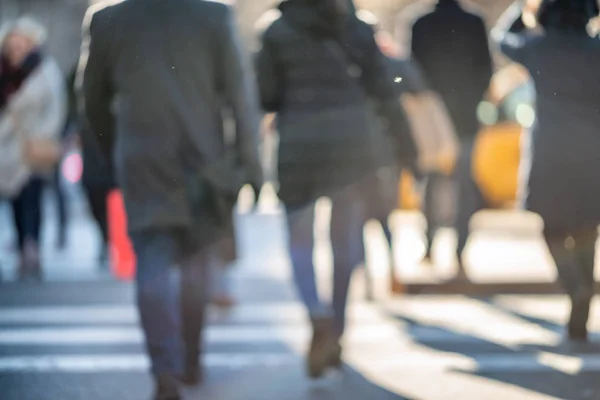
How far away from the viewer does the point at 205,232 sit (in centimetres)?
493

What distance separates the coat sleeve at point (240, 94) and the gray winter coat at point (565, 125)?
1.64 metres

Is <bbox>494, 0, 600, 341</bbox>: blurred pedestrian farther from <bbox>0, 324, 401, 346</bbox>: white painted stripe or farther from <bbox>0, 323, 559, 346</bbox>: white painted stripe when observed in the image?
<bbox>0, 324, 401, 346</bbox>: white painted stripe

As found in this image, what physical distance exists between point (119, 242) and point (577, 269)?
3815mm

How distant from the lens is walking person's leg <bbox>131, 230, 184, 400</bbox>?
15.4ft

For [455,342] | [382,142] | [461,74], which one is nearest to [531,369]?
[455,342]

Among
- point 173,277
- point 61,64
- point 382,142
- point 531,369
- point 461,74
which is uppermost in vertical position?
point 61,64

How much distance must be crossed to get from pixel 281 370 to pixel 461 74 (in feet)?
9.93

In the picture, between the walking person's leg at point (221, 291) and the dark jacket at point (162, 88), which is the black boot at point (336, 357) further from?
the walking person's leg at point (221, 291)

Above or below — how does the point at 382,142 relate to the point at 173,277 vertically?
above

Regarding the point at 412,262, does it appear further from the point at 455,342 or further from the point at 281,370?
the point at 281,370

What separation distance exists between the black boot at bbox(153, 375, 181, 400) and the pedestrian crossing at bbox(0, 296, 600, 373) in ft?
2.81

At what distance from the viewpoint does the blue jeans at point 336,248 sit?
5.46 m

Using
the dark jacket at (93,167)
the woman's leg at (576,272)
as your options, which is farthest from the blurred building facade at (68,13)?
the dark jacket at (93,167)

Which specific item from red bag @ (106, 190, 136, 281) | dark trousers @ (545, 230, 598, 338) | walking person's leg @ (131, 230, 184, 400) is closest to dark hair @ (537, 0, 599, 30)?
dark trousers @ (545, 230, 598, 338)
